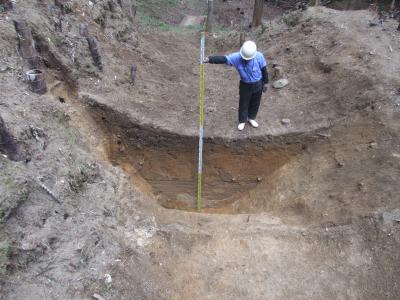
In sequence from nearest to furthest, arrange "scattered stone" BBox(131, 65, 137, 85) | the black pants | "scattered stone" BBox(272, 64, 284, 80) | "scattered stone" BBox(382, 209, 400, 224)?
"scattered stone" BBox(382, 209, 400, 224), the black pants, "scattered stone" BBox(131, 65, 137, 85), "scattered stone" BBox(272, 64, 284, 80)

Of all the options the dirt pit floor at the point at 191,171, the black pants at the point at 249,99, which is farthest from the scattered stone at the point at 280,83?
the black pants at the point at 249,99

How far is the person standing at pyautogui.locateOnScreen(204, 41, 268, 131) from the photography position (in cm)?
557

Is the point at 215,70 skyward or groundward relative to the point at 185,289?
groundward

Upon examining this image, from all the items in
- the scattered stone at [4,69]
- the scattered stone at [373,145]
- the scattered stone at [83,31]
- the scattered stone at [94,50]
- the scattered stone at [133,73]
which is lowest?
the scattered stone at [133,73]

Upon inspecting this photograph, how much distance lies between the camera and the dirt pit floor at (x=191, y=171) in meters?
3.91

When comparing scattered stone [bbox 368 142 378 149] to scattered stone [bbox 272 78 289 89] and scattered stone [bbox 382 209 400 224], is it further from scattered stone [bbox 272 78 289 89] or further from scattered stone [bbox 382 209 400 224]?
scattered stone [bbox 272 78 289 89]

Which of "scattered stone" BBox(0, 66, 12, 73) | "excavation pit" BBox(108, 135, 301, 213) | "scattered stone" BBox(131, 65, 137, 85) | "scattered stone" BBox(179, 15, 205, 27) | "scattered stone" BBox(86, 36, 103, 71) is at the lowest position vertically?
"scattered stone" BBox(179, 15, 205, 27)

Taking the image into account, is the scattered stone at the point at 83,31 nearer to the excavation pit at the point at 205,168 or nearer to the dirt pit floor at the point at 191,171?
the dirt pit floor at the point at 191,171

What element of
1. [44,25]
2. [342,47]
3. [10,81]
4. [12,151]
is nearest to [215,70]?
[342,47]

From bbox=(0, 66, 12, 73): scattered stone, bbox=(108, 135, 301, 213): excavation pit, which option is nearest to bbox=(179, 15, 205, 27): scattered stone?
bbox=(108, 135, 301, 213): excavation pit

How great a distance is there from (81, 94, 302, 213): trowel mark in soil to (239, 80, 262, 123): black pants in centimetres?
52

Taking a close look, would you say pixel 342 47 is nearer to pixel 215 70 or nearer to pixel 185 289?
pixel 215 70

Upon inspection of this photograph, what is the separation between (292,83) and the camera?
8.02m

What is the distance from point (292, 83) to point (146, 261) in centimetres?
559
